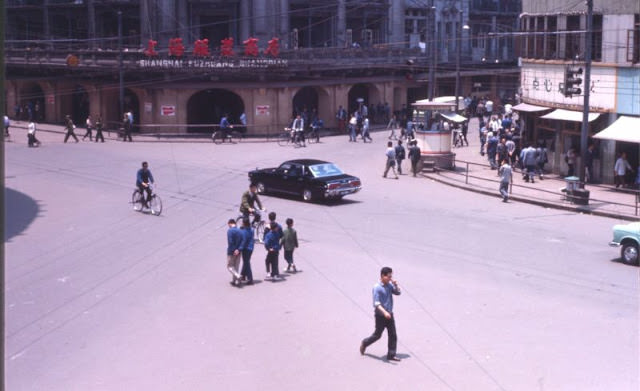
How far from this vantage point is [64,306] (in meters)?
15.8

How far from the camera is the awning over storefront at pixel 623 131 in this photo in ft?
94.1

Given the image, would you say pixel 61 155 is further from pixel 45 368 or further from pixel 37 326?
pixel 45 368

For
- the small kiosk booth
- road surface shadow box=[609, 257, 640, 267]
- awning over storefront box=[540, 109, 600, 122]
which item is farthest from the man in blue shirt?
the small kiosk booth

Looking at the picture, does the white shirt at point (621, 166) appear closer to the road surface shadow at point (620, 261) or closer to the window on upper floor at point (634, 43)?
the window on upper floor at point (634, 43)

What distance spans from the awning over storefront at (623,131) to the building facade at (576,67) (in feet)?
1.57

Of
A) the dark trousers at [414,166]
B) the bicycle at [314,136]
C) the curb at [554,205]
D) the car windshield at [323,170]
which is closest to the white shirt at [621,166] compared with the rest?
the curb at [554,205]

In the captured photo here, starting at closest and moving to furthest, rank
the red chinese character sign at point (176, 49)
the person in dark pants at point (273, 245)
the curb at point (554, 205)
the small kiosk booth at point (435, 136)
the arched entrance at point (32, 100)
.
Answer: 1. the person in dark pants at point (273, 245)
2. the curb at point (554, 205)
3. the small kiosk booth at point (435, 136)
4. the red chinese character sign at point (176, 49)
5. the arched entrance at point (32, 100)

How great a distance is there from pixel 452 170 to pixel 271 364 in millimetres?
23990

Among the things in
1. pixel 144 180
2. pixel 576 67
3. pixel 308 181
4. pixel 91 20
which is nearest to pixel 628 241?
pixel 308 181

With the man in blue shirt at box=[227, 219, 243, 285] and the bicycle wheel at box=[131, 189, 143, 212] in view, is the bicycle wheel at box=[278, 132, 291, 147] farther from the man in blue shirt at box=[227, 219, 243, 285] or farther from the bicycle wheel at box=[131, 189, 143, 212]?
the man in blue shirt at box=[227, 219, 243, 285]

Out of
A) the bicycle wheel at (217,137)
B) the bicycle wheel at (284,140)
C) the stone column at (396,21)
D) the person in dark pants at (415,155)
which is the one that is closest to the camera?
the person in dark pants at (415,155)

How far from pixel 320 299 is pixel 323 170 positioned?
12.3 m

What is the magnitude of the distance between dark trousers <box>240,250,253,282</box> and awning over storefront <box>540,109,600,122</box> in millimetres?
18459

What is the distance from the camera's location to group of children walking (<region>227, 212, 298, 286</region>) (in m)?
16.9
